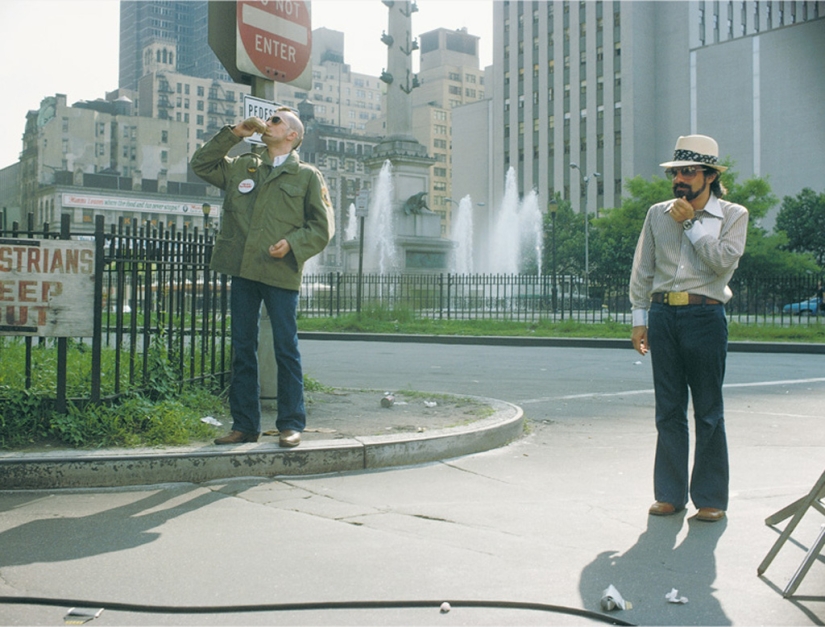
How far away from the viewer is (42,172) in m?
116

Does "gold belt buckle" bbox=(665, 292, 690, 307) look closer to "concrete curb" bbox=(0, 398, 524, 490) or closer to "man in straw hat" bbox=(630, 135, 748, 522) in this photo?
"man in straw hat" bbox=(630, 135, 748, 522)

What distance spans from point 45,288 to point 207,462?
1.71 metres

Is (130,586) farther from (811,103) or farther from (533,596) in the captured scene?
(811,103)

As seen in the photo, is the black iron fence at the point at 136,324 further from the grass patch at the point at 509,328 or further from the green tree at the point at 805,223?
the green tree at the point at 805,223

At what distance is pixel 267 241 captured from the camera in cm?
554

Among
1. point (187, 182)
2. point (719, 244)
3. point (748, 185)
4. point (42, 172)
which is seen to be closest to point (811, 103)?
point (748, 185)

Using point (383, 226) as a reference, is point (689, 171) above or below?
below

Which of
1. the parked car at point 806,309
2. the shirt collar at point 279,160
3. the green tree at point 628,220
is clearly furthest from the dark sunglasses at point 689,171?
the green tree at point 628,220

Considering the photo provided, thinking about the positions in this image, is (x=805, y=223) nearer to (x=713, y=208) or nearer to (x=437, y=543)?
(x=713, y=208)

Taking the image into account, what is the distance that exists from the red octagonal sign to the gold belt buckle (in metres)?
Result: 4.10

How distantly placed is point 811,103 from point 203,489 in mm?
73210

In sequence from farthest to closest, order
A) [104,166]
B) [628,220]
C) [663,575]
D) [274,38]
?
1. [104,166]
2. [628,220]
3. [274,38]
4. [663,575]

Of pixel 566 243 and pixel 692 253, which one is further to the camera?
pixel 566 243

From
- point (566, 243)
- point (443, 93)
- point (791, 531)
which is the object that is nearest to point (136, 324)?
point (791, 531)
